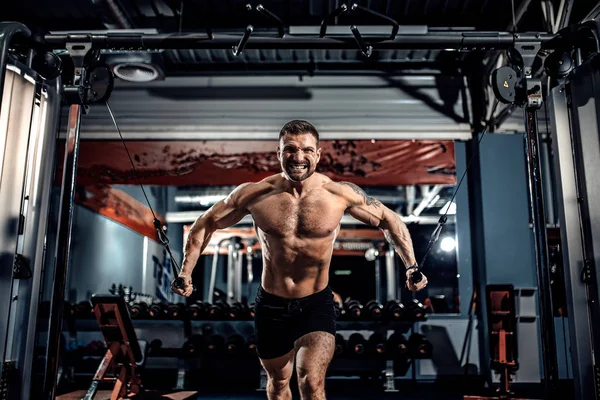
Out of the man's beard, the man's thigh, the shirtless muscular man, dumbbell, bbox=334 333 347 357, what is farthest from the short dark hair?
dumbbell, bbox=334 333 347 357

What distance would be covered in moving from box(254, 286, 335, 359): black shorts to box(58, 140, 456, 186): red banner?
3257 mm

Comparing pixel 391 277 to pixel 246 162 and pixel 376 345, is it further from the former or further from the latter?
pixel 246 162

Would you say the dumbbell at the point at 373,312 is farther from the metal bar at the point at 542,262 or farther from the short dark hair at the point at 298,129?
the short dark hair at the point at 298,129

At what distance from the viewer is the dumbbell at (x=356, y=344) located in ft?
16.9

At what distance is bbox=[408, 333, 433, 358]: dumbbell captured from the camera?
16.7 ft

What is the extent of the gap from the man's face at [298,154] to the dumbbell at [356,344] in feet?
10.3

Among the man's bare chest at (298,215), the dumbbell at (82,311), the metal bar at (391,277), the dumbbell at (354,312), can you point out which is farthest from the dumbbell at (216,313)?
the metal bar at (391,277)

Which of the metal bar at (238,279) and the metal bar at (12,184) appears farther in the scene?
the metal bar at (238,279)

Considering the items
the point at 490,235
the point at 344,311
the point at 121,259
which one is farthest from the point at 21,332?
the point at 121,259

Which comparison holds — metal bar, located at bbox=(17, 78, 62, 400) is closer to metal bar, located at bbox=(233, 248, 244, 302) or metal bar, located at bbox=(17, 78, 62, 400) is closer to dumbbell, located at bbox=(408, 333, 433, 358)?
dumbbell, located at bbox=(408, 333, 433, 358)

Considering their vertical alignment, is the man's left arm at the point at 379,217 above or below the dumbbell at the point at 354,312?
above

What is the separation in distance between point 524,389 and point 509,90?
11.8 feet

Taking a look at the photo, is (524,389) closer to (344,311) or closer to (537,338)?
(537,338)

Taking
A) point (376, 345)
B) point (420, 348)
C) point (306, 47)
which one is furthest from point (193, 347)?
point (306, 47)
